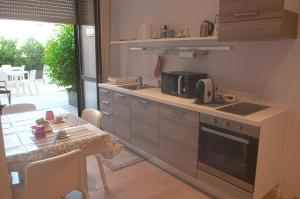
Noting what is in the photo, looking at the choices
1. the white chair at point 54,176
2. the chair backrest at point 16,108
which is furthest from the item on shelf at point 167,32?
the white chair at point 54,176

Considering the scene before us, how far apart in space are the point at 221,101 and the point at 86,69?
2.85m

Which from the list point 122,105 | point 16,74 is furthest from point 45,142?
point 16,74

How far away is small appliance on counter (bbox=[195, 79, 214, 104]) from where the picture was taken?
224cm

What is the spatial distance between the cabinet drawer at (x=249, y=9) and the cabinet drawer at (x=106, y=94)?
191cm

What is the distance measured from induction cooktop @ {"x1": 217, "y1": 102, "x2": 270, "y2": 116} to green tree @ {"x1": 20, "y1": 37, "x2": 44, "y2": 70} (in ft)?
26.8

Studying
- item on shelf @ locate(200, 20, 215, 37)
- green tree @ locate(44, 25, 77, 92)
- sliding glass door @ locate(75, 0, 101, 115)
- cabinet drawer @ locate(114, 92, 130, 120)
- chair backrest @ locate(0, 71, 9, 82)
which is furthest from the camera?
chair backrest @ locate(0, 71, 9, 82)

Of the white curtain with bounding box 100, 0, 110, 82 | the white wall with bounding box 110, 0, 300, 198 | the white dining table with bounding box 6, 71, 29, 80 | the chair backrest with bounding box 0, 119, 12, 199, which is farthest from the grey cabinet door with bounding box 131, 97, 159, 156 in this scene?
the white dining table with bounding box 6, 71, 29, 80

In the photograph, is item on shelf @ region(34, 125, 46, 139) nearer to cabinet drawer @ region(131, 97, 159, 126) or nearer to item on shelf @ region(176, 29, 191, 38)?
cabinet drawer @ region(131, 97, 159, 126)

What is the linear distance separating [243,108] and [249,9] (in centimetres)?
83

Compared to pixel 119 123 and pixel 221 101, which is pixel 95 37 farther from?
pixel 221 101

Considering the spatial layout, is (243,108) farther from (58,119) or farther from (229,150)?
(58,119)

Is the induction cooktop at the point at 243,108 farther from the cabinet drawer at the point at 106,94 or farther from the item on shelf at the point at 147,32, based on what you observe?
the cabinet drawer at the point at 106,94

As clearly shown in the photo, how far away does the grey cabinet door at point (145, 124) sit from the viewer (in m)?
2.68

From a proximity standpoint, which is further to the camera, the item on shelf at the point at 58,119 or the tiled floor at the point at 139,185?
the tiled floor at the point at 139,185
